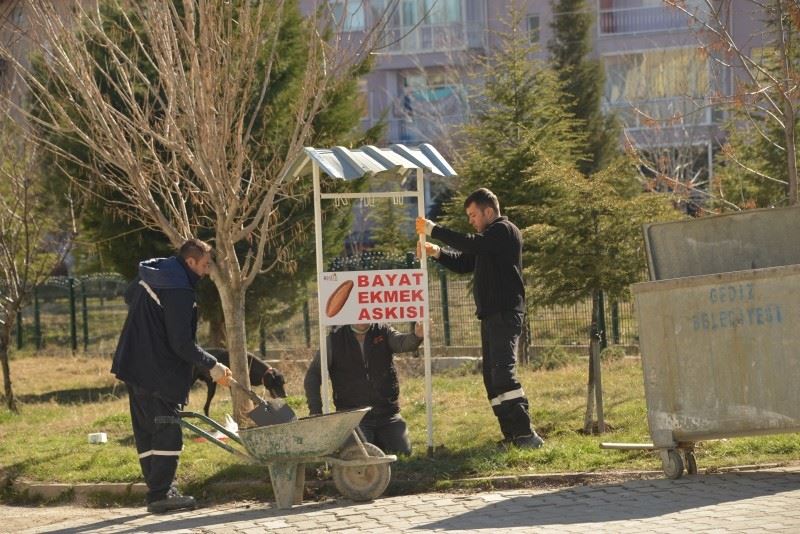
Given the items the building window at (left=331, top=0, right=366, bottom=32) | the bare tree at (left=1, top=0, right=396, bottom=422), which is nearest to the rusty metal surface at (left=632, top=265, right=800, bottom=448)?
the bare tree at (left=1, top=0, right=396, bottom=422)

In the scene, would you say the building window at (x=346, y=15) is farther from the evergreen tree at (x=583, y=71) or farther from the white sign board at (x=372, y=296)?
the evergreen tree at (x=583, y=71)

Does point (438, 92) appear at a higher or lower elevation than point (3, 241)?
higher

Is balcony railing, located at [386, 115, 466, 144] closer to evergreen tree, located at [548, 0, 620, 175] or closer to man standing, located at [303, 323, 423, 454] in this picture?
evergreen tree, located at [548, 0, 620, 175]

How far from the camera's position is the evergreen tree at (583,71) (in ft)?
102

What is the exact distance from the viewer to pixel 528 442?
941cm

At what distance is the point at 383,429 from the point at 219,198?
2.50 m

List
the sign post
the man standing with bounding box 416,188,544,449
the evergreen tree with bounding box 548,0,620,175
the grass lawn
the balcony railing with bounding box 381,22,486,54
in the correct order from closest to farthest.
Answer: the grass lawn → the sign post → the man standing with bounding box 416,188,544,449 → the evergreen tree with bounding box 548,0,620,175 → the balcony railing with bounding box 381,22,486,54

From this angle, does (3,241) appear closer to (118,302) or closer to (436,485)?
(436,485)

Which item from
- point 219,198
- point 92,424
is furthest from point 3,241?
point 219,198

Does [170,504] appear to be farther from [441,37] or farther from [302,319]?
[441,37]

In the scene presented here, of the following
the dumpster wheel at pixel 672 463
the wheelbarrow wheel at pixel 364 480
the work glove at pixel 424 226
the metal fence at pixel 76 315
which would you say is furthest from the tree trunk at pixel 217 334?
the dumpster wheel at pixel 672 463

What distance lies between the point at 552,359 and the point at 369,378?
697 centimetres

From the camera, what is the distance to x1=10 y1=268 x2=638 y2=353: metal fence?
58.3 ft

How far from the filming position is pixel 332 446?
8.17 metres
